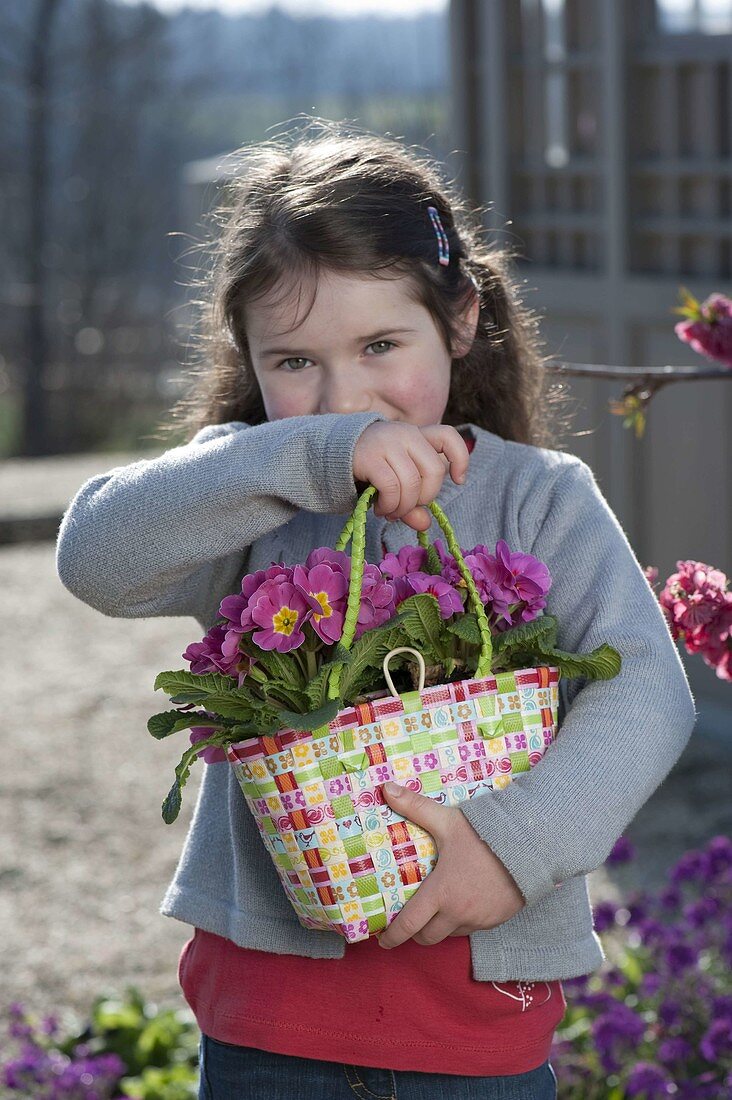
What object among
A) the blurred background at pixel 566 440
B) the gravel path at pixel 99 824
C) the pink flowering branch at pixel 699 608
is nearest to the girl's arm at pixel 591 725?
the pink flowering branch at pixel 699 608

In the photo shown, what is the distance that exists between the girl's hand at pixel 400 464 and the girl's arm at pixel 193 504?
0.02 meters

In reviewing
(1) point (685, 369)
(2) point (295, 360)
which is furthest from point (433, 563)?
(1) point (685, 369)

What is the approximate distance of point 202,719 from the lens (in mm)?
1413

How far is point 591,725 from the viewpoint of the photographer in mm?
1484

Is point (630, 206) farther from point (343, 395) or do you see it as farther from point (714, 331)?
point (343, 395)

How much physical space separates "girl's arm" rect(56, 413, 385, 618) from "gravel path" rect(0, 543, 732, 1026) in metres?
1.89

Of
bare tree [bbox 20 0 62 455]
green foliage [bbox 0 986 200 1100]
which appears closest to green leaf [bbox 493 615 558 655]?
green foliage [bbox 0 986 200 1100]

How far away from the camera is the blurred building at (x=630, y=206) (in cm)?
460

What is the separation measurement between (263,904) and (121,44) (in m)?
10.8

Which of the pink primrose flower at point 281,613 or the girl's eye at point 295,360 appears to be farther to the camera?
the girl's eye at point 295,360

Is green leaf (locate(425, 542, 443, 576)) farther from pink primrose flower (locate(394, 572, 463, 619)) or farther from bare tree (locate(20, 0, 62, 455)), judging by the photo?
bare tree (locate(20, 0, 62, 455))

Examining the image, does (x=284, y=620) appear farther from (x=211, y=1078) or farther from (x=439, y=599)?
(x=211, y=1078)

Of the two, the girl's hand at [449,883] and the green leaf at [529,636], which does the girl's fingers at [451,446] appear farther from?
the girl's hand at [449,883]

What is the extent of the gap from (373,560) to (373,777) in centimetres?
41
